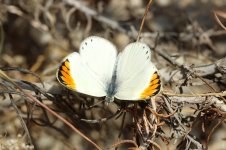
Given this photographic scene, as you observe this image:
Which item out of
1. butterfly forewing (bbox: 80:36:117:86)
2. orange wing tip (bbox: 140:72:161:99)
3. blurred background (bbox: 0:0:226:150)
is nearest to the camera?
orange wing tip (bbox: 140:72:161:99)

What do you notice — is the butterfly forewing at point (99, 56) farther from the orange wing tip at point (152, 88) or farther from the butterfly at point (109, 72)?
the orange wing tip at point (152, 88)

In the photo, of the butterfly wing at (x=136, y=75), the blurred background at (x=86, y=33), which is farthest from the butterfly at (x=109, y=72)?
the blurred background at (x=86, y=33)

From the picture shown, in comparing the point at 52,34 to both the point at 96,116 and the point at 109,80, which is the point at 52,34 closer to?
the point at 96,116

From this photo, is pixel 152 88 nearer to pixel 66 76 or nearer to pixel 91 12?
pixel 66 76

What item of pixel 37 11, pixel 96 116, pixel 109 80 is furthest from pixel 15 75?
pixel 109 80

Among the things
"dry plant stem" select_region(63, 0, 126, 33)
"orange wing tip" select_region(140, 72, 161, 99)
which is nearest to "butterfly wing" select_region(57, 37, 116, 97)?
"orange wing tip" select_region(140, 72, 161, 99)

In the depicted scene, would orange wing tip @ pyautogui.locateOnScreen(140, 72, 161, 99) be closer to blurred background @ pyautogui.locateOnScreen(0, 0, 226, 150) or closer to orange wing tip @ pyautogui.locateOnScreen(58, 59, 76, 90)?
orange wing tip @ pyautogui.locateOnScreen(58, 59, 76, 90)

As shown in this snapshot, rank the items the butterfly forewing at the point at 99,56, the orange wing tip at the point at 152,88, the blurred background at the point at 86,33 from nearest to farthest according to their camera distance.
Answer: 1. the orange wing tip at the point at 152,88
2. the butterfly forewing at the point at 99,56
3. the blurred background at the point at 86,33

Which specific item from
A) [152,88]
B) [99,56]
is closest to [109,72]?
[99,56]
